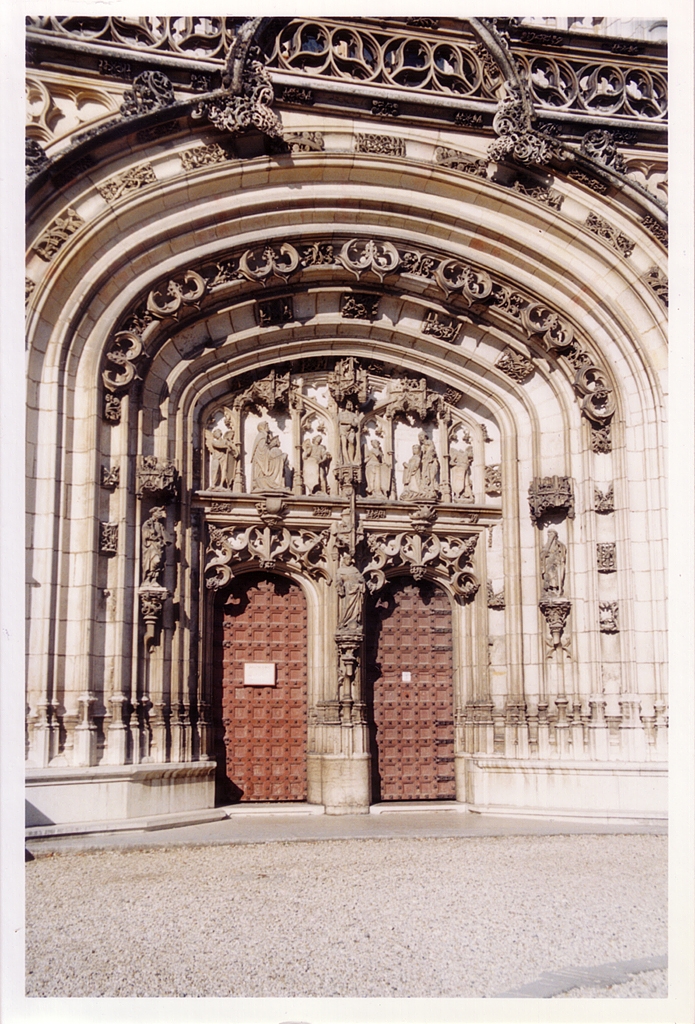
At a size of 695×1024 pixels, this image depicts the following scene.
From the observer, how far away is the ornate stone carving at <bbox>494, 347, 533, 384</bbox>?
13.9m

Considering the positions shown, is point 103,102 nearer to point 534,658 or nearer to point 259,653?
point 259,653

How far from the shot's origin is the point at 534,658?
44.0ft

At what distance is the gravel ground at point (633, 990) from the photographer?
6.47 metres

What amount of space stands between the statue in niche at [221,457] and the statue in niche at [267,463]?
0.26 meters

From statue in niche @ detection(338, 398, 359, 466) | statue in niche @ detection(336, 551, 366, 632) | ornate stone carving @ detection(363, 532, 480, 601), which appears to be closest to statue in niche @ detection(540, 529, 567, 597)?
ornate stone carving @ detection(363, 532, 480, 601)

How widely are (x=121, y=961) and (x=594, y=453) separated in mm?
8866

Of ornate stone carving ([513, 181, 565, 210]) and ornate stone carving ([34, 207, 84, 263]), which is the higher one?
ornate stone carving ([513, 181, 565, 210])

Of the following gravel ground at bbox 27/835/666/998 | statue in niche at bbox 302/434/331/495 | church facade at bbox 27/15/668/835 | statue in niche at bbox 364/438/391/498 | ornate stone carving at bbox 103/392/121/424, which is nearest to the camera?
gravel ground at bbox 27/835/666/998

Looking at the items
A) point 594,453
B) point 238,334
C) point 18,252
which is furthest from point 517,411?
point 18,252

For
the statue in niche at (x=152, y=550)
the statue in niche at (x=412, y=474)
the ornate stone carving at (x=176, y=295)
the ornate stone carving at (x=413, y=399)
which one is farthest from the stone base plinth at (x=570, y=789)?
the ornate stone carving at (x=176, y=295)

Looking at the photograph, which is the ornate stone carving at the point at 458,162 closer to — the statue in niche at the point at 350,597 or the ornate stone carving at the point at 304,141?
the ornate stone carving at the point at 304,141

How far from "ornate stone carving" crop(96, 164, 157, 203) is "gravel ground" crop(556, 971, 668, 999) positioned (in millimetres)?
9465

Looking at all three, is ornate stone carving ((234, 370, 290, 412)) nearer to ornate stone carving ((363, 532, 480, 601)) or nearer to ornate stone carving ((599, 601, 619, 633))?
ornate stone carving ((363, 532, 480, 601))
